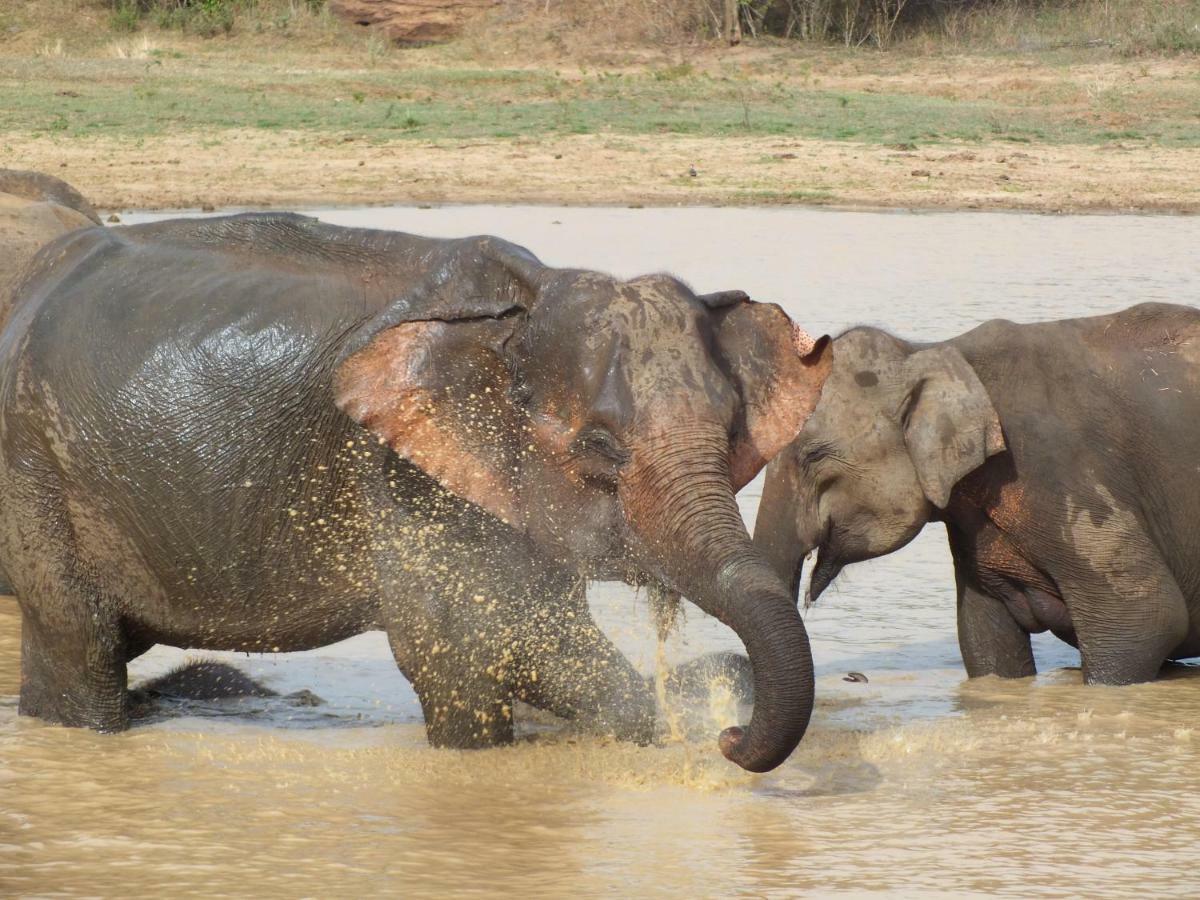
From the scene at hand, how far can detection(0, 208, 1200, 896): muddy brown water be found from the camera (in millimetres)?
4547

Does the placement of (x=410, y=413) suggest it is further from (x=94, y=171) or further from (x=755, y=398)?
(x=94, y=171)

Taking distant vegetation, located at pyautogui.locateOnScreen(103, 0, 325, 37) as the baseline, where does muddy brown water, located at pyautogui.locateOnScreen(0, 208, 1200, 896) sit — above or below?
below

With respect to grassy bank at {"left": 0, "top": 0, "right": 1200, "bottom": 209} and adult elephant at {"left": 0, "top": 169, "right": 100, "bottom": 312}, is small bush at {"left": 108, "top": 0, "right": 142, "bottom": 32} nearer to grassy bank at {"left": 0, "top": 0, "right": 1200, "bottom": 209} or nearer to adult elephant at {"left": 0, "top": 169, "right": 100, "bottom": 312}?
grassy bank at {"left": 0, "top": 0, "right": 1200, "bottom": 209}

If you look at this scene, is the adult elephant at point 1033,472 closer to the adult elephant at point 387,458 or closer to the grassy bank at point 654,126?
the adult elephant at point 387,458

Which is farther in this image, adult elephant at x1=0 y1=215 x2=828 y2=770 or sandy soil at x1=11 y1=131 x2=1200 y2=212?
sandy soil at x1=11 y1=131 x2=1200 y2=212

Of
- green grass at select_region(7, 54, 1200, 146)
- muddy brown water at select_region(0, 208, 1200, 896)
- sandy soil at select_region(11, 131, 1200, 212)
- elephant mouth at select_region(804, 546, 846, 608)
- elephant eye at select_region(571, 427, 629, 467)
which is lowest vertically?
muddy brown water at select_region(0, 208, 1200, 896)

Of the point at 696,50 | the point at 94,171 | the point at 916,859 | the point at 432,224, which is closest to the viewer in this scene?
the point at 916,859

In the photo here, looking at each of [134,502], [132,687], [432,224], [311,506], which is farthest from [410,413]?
[432,224]

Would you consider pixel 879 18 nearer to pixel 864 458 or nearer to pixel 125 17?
pixel 125 17

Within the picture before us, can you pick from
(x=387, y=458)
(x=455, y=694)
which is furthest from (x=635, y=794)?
(x=387, y=458)

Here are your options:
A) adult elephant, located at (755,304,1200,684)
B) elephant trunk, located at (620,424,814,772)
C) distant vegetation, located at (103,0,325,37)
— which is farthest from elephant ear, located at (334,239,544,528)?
distant vegetation, located at (103,0,325,37)

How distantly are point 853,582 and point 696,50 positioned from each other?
22.6m

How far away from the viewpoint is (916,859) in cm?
465

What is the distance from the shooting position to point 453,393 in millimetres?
4672
